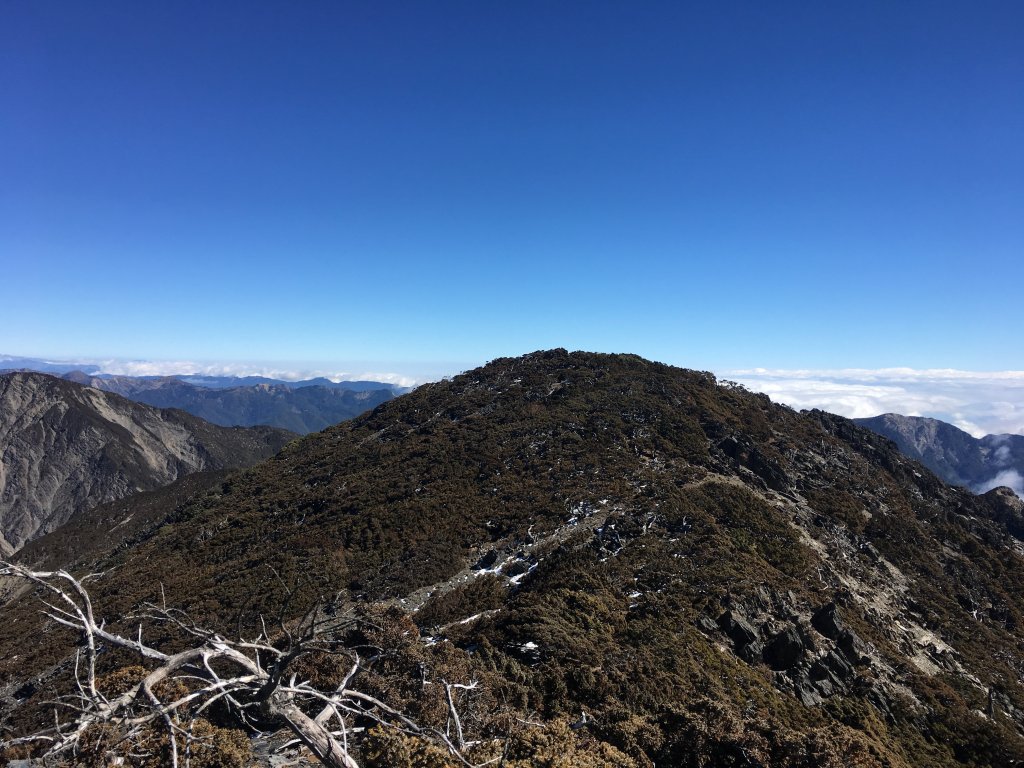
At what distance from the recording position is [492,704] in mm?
11250

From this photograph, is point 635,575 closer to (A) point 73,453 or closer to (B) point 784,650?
(B) point 784,650

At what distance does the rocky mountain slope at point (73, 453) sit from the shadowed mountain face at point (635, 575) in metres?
90.6

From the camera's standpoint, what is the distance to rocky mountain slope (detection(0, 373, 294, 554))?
338 feet

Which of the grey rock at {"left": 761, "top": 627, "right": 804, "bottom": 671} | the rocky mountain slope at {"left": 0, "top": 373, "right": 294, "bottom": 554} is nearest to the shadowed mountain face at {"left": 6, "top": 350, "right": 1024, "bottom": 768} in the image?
the grey rock at {"left": 761, "top": 627, "right": 804, "bottom": 671}

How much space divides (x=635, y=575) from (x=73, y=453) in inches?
5462

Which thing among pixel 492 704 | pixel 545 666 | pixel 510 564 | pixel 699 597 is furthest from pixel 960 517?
pixel 492 704

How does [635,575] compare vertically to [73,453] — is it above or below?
above

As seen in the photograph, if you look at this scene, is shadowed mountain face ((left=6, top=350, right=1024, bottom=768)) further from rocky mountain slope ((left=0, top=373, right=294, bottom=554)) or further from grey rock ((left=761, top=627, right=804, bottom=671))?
rocky mountain slope ((left=0, top=373, right=294, bottom=554))

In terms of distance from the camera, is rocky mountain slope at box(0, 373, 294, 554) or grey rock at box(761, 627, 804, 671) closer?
grey rock at box(761, 627, 804, 671)

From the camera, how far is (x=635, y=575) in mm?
22312

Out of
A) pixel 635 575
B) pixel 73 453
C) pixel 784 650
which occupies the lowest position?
pixel 73 453

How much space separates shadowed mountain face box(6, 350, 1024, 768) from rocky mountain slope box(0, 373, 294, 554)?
297 ft

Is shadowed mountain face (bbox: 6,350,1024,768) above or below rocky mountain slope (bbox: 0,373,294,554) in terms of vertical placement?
above

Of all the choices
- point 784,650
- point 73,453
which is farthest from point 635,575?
point 73,453
